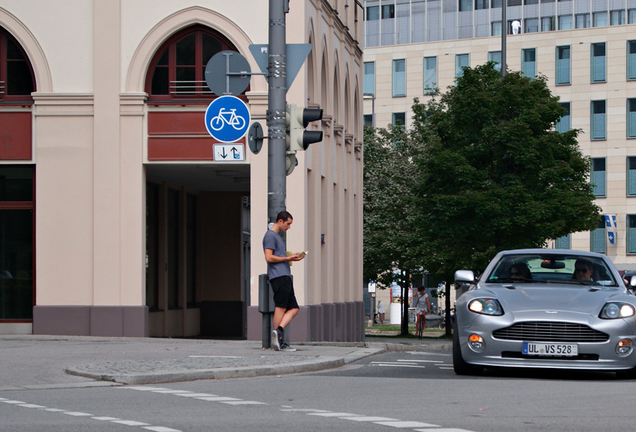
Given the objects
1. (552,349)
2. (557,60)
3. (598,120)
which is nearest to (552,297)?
(552,349)

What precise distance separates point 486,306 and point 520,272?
1.27 meters

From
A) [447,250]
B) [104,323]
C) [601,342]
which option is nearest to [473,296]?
[601,342]

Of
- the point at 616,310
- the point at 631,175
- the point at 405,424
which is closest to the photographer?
the point at 405,424

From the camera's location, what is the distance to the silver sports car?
1079 cm

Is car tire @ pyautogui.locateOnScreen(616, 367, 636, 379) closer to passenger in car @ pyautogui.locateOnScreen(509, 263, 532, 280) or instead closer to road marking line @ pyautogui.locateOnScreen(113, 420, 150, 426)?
passenger in car @ pyautogui.locateOnScreen(509, 263, 532, 280)

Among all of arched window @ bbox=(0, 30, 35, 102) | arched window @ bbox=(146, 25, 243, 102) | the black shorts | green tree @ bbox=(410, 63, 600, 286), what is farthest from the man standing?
green tree @ bbox=(410, 63, 600, 286)

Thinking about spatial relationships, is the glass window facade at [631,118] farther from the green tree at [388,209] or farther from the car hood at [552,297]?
the car hood at [552,297]

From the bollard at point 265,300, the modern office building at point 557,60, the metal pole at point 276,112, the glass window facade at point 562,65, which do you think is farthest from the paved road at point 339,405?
the glass window facade at point 562,65

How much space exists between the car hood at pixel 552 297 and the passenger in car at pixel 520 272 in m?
0.43

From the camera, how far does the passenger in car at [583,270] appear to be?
40.4 ft

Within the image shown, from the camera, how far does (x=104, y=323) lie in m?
20.3

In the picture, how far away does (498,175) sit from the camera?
1277 inches

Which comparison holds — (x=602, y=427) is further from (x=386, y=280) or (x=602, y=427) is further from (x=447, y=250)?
(x=386, y=280)

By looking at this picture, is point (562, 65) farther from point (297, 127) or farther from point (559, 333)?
point (559, 333)
